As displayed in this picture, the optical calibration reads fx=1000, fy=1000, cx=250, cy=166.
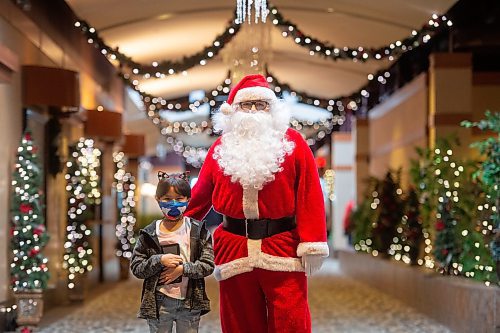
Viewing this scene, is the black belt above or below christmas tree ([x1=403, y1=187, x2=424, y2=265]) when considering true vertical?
above

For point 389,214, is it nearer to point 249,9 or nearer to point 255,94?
point 249,9

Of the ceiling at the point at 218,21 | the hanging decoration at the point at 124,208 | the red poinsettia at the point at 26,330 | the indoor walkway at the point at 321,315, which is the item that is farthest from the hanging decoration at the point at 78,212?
the hanging decoration at the point at 124,208

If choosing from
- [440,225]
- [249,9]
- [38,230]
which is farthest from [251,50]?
[38,230]

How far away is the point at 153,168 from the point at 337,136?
1663cm

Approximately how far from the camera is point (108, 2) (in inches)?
416

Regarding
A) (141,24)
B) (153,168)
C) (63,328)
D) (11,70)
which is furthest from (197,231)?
(153,168)

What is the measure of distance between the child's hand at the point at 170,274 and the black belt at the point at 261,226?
55 cm

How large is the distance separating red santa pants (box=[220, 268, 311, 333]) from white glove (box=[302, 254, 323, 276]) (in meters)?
0.09

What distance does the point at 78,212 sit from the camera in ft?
34.5

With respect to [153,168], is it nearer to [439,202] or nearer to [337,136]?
[337,136]

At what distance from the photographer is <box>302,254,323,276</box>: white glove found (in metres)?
4.86

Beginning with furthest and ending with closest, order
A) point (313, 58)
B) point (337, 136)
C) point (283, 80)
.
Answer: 1. point (337, 136)
2. point (283, 80)
3. point (313, 58)

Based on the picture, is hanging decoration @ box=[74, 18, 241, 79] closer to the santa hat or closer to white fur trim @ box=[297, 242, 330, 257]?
the santa hat

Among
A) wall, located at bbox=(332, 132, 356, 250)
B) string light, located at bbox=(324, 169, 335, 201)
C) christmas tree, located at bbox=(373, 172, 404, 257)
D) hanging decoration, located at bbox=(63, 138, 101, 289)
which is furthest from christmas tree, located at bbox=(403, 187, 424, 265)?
string light, located at bbox=(324, 169, 335, 201)
